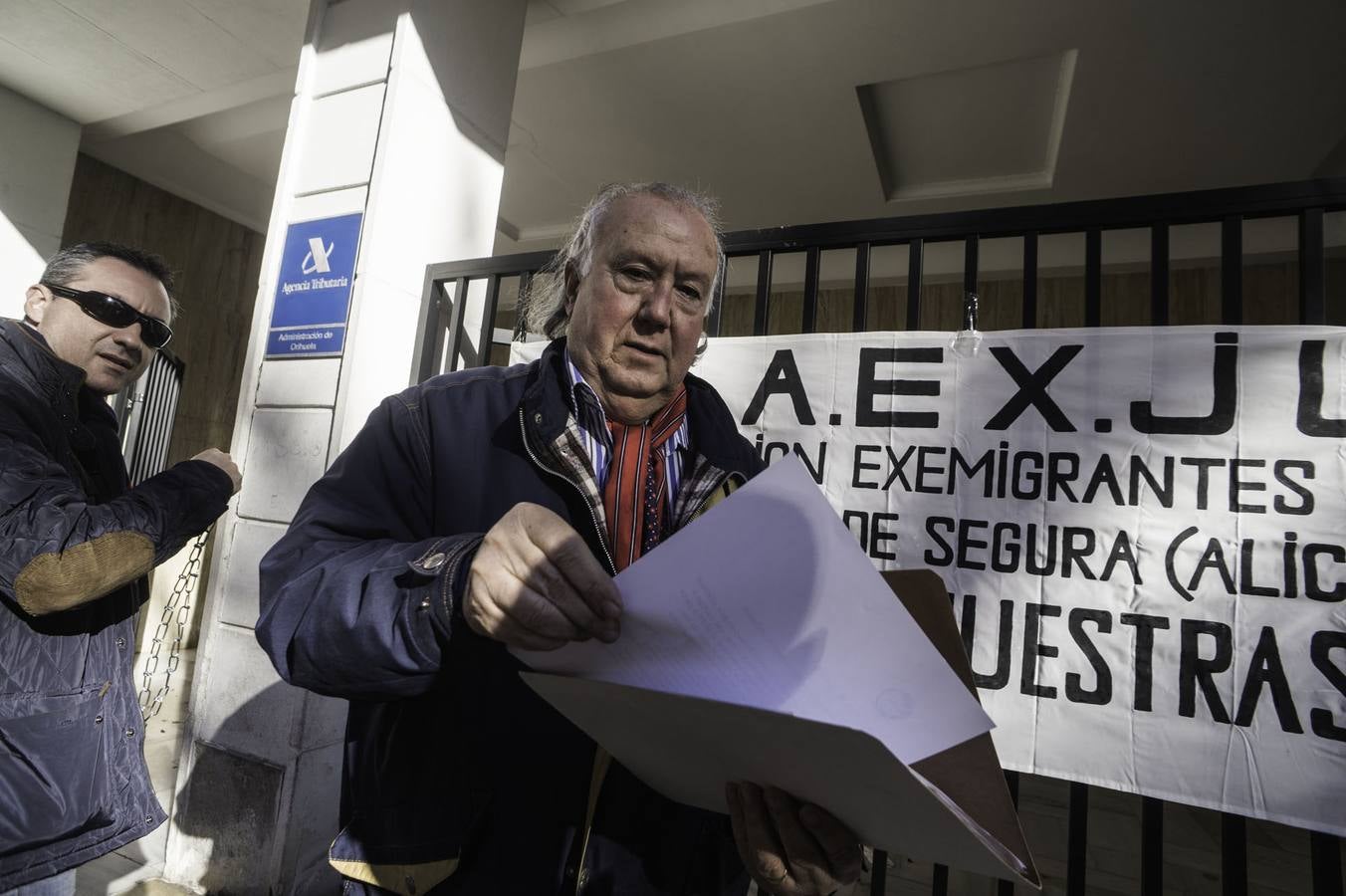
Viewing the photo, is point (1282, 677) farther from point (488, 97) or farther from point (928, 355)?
point (488, 97)

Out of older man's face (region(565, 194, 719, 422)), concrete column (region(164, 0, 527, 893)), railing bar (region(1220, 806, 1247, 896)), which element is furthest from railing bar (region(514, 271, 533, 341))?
railing bar (region(1220, 806, 1247, 896))

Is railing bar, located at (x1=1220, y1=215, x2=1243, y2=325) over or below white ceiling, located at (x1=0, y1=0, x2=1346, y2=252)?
below

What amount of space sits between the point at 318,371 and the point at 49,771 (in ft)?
5.19

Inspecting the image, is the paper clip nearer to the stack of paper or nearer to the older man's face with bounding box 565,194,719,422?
the older man's face with bounding box 565,194,719,422

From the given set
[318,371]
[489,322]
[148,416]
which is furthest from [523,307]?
[148,416]

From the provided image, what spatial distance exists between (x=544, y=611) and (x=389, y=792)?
55 centimetres

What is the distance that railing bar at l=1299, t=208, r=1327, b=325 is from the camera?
160 cm

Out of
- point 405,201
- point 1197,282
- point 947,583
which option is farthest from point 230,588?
point 1197,282

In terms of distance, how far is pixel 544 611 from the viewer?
2.32 ft

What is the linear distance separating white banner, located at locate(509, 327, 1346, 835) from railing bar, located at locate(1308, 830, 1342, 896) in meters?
0.04

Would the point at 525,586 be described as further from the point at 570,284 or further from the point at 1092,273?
the point at 1092,273

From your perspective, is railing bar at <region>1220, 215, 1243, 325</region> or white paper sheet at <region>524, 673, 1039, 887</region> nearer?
white paper sheet at <region>524, 673, 1039, 887</region>

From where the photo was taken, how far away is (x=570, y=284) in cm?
143

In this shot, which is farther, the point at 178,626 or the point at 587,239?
the point at 178,626
